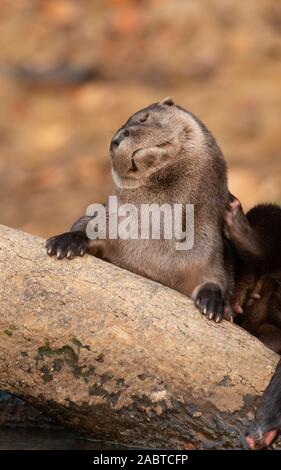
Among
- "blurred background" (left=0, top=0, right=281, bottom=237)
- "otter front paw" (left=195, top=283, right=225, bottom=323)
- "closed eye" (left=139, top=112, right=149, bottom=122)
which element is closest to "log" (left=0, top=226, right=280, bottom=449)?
"otter front paw" (left=195, top=283, right=225, bottom=323)

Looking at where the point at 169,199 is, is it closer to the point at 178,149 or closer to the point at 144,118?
the point at 178,149

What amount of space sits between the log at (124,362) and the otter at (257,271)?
57cm

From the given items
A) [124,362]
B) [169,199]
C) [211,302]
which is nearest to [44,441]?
[124,362]

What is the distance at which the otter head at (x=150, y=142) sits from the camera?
18.0 ft

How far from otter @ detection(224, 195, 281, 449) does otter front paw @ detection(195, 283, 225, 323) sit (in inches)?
14.4

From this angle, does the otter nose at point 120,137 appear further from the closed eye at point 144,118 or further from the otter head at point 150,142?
the closed eye at point 144,118

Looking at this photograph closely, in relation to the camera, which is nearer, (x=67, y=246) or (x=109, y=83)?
(x=67, y=246)

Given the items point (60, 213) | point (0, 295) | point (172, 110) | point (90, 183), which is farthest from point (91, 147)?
point (0, 295)

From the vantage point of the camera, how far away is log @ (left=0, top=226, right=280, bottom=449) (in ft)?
16.1

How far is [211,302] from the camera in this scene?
5.21 m

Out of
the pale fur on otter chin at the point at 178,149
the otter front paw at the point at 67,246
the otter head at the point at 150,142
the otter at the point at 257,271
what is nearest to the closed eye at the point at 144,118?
the otter head at the point at 150,142

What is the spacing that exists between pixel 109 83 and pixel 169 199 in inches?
336

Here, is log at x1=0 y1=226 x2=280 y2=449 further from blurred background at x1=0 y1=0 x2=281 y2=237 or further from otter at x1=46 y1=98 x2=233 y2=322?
blurred background at x1=0 y1=0 x2=281 y2=237

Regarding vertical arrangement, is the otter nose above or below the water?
above
